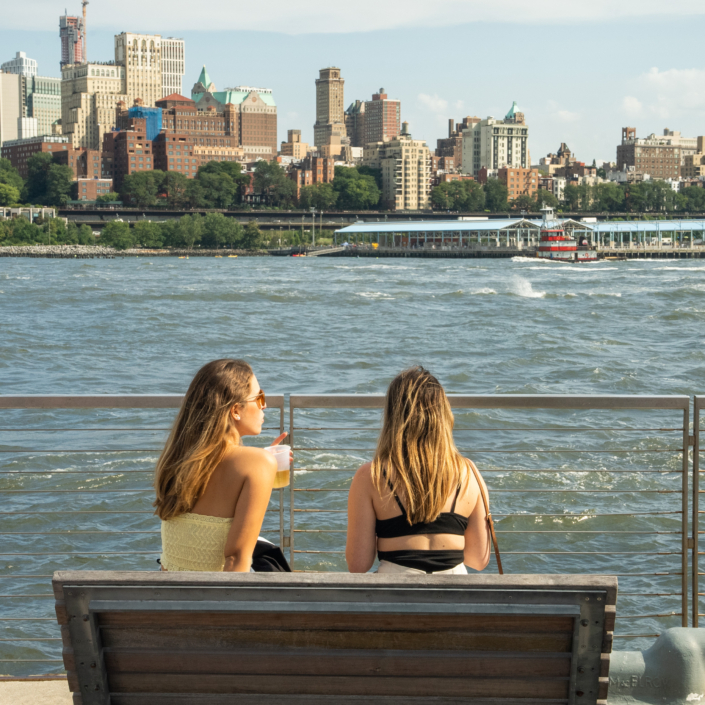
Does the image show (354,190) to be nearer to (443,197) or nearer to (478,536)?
(443,197)

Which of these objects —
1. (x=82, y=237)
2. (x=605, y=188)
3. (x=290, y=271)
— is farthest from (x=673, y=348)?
(x=605, y=188)

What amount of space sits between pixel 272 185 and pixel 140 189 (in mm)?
22316

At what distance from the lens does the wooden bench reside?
1.53m

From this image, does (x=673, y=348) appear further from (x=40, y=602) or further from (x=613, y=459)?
(x=40, y=602)

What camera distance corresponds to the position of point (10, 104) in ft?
627

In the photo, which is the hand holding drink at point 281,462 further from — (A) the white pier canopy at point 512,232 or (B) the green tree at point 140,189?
(B) the green tree at point 140,189

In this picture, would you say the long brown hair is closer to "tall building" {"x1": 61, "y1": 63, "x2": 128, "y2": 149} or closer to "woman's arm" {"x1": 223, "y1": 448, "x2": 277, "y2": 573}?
"woman's arm" {"x1": 223, "y1": 448, "x2": 277, "y2": 573}

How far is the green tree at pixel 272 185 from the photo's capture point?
443 ft

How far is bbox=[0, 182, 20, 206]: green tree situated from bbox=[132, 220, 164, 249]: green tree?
25559 millimetres

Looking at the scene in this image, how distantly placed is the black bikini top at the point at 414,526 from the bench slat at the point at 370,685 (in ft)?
1.56

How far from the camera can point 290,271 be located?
6538 cm

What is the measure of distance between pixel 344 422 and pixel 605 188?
456 feet

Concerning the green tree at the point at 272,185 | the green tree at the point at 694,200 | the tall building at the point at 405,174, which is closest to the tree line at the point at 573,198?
the green tree at the point at 694,200

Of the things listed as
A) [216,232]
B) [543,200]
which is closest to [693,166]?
[543,200]
